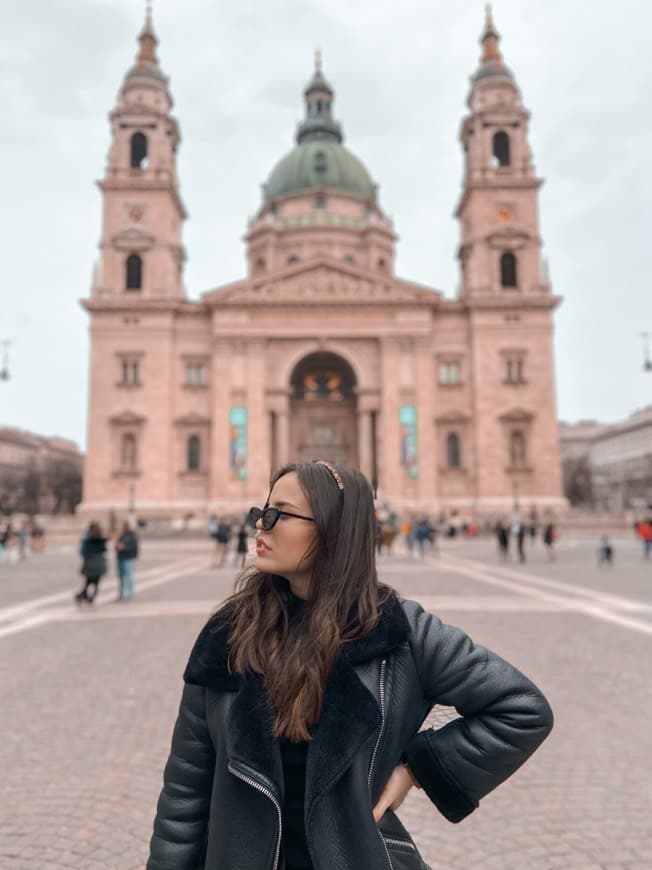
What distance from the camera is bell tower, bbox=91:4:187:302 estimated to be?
164 ft

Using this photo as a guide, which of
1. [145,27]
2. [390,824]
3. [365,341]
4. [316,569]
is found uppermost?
[145,27]

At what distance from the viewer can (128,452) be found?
1917 inches

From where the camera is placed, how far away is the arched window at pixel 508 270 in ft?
169

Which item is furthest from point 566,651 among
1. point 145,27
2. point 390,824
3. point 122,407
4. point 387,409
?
point 145,27

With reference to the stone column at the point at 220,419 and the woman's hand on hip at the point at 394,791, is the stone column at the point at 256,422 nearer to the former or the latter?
the stone column at the point at 220,419

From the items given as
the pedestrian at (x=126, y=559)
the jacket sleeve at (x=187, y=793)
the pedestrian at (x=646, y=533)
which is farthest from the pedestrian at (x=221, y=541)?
the jacket sleeve at (x=187, y=793)

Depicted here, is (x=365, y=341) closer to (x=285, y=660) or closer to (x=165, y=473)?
(x=165, y=473)

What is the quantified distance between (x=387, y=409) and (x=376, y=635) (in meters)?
46.7

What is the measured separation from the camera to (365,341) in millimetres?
49719

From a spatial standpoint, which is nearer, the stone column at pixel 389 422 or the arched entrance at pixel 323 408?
the stone column at pixel 389 422

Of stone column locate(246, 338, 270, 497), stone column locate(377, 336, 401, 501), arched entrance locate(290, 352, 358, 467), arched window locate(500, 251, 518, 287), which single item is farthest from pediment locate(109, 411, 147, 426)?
arched window locate(500, 251, 518, 287)

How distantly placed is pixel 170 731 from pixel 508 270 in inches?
1987

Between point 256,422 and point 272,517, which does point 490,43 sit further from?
point 272,517

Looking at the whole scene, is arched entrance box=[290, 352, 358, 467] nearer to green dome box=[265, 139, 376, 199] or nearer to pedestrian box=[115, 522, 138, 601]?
green dome box=[265, 139, 376, 199]
